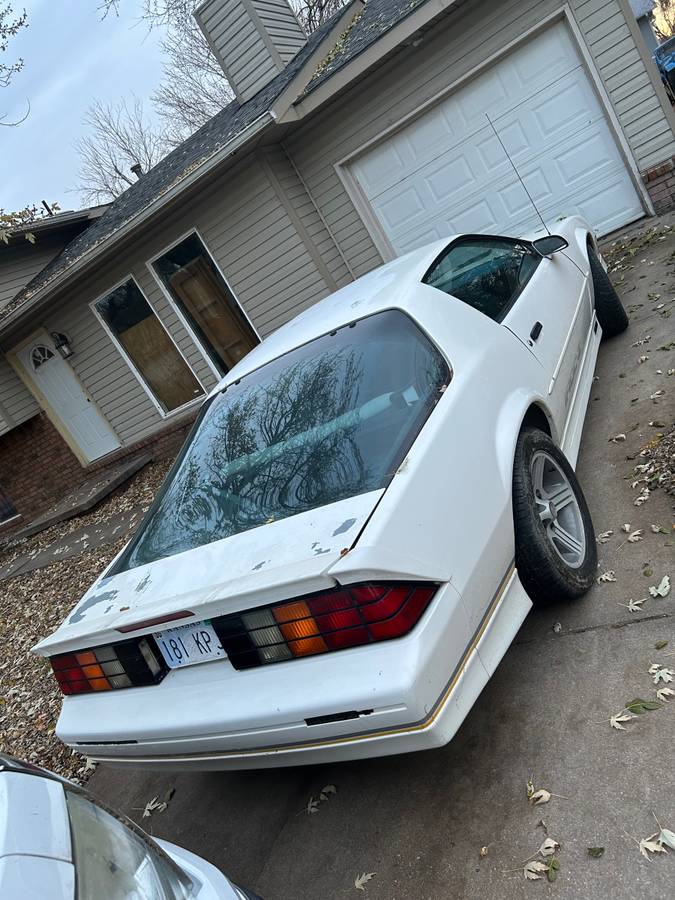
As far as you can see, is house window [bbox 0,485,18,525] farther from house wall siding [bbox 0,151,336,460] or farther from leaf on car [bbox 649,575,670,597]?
leaf on car [bbox 649,575,670,597]

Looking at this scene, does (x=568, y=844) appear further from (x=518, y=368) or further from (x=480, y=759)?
(x=518, y=368)

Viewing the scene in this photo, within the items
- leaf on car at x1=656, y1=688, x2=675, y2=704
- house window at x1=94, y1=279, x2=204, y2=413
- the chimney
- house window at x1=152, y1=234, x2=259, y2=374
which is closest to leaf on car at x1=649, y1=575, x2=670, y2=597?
leaf on car at x1=656, y1=688, x2=675, y2=704

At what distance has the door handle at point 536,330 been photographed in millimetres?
3568

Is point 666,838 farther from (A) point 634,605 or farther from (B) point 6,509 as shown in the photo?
(B) point 6,509

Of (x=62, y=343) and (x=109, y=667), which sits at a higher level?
(x=62, y=343)

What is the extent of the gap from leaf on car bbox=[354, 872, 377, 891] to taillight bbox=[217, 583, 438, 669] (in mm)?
824

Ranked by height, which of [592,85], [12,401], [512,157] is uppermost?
[12,401]

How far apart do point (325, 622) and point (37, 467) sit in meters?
11.6

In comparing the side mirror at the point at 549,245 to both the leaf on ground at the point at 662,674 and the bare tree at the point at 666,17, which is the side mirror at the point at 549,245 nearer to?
the leaf on ground at the point at 662,674

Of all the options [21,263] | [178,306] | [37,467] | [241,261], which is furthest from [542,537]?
[21,263]

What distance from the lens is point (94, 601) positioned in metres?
2.85

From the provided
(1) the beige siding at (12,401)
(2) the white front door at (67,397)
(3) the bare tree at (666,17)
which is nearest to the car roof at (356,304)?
(2) the white front door at (67,397)

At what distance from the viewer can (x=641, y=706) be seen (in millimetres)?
2375

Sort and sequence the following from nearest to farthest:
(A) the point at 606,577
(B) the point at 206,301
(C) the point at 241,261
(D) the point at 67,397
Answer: (A) the point at 606,577 → (C) the point at 241,261 → (B) the point at 206,301 → (D) the point at 67,397
